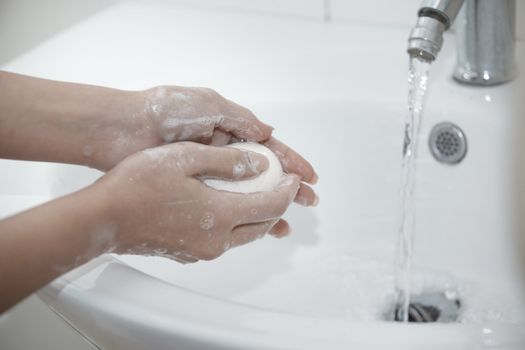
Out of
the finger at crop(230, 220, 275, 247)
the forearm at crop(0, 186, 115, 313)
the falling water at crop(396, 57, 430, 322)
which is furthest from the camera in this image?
the falling water at crop(396, 57, 430, 322)

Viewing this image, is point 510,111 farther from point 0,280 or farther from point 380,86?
point 0,280

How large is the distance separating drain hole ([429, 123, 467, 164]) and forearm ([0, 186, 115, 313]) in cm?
41

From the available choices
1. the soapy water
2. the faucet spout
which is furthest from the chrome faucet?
the soapy water

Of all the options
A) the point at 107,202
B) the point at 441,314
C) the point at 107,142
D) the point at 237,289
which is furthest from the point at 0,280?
the point at 441,314

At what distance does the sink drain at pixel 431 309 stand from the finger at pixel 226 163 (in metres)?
0.27

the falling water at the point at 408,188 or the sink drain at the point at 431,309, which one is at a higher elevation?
the falling water at the point at 408,188

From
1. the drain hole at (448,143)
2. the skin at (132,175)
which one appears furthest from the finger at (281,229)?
the drain hole at (448,143)

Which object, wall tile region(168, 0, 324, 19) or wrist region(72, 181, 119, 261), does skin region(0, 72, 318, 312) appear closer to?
wrist region(72, 181, 119, 261)

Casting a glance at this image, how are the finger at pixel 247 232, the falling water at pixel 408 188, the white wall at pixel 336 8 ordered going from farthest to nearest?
1. the white wall at pixel 336 8
2. the falling water at pixel 408 188
3. the finger at pixel 247 232

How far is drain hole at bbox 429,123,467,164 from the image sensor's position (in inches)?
25.5

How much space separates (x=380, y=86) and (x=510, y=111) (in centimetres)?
14

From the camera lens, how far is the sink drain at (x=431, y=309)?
2.06 ft

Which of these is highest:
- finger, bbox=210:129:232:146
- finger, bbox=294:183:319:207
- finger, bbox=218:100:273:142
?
finger, bbox=218:100:273:142

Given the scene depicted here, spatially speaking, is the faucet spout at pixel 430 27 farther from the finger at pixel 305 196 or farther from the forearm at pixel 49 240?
the forearm at pixel 49 240
